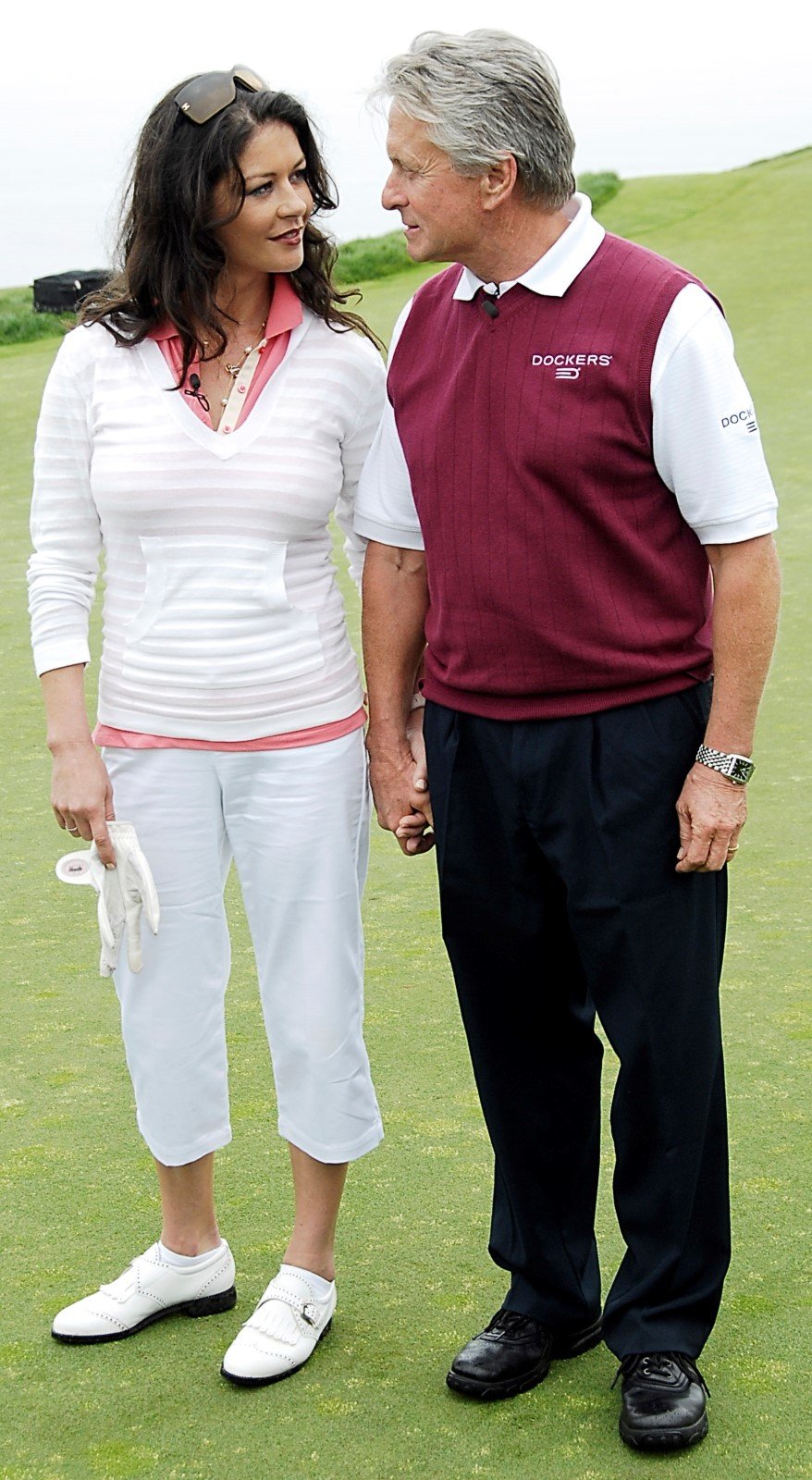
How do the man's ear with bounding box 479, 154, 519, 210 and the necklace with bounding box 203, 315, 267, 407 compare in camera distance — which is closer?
the man's ear with bounding box 479, 154, 519, 210

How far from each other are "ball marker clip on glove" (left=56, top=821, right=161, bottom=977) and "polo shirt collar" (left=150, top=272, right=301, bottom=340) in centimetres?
63

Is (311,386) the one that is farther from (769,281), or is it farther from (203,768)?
(769,281)

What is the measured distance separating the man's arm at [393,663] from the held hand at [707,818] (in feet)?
1.30

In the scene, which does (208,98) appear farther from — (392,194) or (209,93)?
(392,194)

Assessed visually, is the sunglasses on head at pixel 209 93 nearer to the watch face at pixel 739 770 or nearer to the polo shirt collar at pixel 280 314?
the polo shirt collar at pixel 280 314

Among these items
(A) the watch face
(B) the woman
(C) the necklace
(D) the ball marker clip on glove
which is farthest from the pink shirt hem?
(A) the watch face

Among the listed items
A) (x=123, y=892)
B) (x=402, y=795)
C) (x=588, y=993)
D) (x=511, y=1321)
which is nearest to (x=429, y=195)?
(x=402, y=795)

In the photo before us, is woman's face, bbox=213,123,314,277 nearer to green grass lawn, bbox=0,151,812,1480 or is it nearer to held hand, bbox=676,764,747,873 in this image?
held hand, bbox=676,764,747,873

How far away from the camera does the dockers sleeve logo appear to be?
200cm

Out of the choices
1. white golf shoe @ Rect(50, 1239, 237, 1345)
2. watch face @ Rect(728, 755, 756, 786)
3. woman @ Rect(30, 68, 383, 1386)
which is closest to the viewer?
watch face @ Rect(728, 755, 756, 786)

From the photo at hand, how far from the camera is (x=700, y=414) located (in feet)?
6.47

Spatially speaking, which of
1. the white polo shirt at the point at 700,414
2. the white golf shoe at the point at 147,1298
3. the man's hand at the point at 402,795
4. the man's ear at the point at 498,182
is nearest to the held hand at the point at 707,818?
the white polo shirt at the point at 700,414

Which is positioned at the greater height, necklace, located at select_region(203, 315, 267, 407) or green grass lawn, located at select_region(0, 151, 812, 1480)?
necklace, located at select_region(203, 315, 267, 407)

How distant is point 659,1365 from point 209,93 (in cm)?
166
